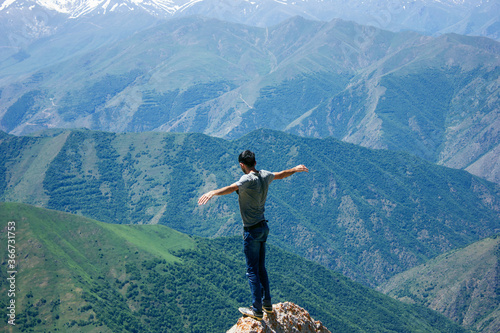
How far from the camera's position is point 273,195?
639ft

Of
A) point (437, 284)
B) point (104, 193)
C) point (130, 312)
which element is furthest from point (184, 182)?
point (130, 312)

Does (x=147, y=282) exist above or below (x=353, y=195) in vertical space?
below

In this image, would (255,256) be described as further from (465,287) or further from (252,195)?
(465,287)

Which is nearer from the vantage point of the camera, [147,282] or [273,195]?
[147,282]

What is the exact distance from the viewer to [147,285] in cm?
9794

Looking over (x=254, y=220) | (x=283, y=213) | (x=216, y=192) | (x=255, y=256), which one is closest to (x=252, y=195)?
(x=254, y=220)

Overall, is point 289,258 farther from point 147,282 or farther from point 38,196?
point 38,196

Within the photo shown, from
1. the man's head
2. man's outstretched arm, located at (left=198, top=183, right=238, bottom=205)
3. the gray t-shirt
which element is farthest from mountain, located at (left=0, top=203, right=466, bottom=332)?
man's outstretched arm, located at (left=198, top=183, right=238, bottom=205)

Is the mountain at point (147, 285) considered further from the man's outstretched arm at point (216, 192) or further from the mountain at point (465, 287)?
the man's outstretched arm at point (216, 192)

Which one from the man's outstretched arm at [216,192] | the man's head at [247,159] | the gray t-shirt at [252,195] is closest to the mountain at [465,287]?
the gray t-shirt at [252,195]

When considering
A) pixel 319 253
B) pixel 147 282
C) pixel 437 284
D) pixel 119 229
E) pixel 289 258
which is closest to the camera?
pixel 147 282

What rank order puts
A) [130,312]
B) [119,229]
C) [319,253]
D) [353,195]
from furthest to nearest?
[353,195] → [319,253] → [119,229] → [130,312]

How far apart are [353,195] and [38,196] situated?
10796 centimetres

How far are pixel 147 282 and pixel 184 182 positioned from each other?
10058cm
